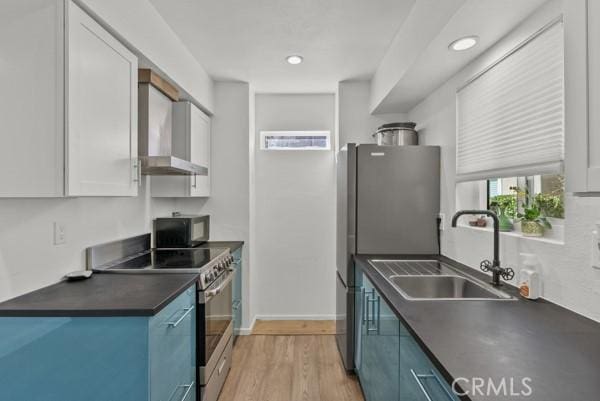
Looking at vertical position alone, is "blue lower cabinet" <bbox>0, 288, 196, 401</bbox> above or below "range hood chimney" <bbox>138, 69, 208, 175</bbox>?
below

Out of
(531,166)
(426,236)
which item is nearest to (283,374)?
(426,236)

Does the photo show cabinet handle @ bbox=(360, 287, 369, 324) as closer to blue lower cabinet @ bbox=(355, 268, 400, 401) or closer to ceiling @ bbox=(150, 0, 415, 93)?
blue lower cabinet @ bbox=(355, 268, 400, 401)

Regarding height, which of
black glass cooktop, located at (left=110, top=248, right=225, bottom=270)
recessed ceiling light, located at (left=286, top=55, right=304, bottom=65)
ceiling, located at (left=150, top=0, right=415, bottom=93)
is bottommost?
black glass cooktop, located at (left=110, top=248, right=225, bottom=270)

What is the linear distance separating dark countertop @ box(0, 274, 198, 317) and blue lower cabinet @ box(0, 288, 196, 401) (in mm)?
32

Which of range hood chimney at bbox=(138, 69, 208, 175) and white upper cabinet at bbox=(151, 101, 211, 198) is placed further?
white upper cabinet at bbox=(151, 101, 211, 198)

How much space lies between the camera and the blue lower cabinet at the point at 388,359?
1.01 metres

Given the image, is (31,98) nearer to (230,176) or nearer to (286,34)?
(286,34)

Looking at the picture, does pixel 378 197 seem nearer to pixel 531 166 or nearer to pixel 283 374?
pixel 531 166

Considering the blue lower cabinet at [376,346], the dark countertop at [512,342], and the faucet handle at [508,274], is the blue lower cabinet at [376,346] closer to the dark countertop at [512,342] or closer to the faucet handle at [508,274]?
the dark countertop at [512,342]

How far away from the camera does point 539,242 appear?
4.91ft

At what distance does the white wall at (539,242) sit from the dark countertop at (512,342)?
0.28ft

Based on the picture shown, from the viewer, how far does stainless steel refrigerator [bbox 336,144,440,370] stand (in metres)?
2.51

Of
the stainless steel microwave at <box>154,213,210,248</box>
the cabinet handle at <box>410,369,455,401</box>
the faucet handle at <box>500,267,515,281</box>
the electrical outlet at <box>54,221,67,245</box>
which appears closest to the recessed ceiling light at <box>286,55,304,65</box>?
the stainless steel microwave at <box>154,213,210,248</box>

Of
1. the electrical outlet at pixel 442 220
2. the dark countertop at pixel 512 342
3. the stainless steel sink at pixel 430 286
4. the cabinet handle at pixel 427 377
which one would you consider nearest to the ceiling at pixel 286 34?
the electrical outlet at pixel 442 220
